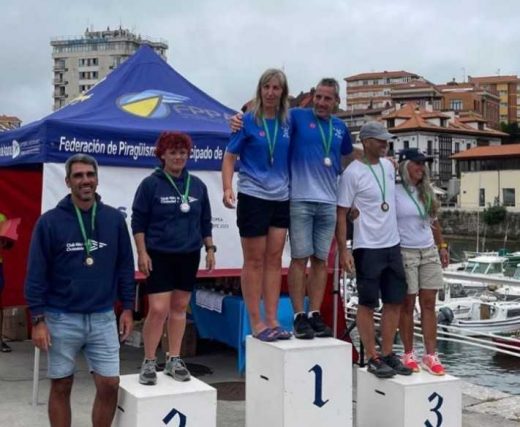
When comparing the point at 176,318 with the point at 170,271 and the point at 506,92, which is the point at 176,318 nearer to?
the point at 170,271

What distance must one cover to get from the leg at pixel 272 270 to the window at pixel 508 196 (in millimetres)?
56028

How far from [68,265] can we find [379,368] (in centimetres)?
206

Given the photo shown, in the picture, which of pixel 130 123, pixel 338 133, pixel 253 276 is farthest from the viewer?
pixel 130 123

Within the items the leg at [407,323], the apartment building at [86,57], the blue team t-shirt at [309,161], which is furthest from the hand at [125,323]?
the apartment building at [86,57]

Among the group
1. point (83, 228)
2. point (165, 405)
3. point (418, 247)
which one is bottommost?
point (165, 405)

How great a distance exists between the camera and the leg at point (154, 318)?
4.24 meters

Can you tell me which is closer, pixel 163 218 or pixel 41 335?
pixel 41 335

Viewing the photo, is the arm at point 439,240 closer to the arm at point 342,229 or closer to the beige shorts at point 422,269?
the beige shorts at point 422,269

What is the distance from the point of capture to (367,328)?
4.74m

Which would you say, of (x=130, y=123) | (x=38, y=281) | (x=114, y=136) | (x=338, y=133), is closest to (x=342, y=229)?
(x=338, y=133)

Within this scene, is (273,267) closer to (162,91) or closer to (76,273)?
(76,273)

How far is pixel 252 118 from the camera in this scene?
440 cm

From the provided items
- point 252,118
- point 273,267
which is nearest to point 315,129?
point 252,118

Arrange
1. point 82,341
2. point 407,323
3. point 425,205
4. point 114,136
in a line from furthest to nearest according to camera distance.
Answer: point 114,136 → point 407,323 → point 425,205 → point 82,341
